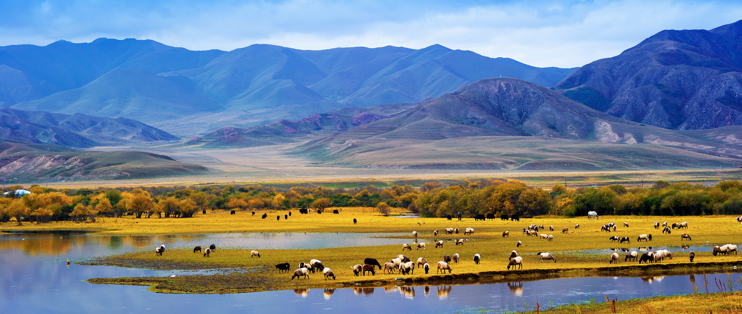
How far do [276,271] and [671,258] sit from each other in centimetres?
2206

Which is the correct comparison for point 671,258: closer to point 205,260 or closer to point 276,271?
point 276,271

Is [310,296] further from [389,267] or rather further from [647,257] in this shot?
[647,257]

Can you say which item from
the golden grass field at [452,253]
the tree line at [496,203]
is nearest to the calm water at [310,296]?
the golden grass field at [452,253]

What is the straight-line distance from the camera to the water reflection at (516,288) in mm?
28828

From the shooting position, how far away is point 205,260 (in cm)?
4003

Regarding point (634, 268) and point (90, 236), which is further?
point (90, 236)

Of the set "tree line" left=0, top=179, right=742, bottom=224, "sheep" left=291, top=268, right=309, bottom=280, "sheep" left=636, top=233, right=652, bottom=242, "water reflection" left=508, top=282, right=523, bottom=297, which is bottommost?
"water reflection" left=508, top=282, right=523, bottom=297

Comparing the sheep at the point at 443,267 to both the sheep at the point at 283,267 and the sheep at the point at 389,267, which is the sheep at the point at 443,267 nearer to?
the sheep at the point at 389,267

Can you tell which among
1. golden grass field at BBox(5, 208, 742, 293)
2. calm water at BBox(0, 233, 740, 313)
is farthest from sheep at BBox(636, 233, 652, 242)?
calm water at BBox(0, 233, 740, 313)

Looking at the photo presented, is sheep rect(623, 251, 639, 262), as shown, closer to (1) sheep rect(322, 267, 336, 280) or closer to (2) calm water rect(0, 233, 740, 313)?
(2) calm water rect(0, 233, 740, 313)

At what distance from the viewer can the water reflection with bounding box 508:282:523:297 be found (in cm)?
2883

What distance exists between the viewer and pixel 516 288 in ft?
98.4

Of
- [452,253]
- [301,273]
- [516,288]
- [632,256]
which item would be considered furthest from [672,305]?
[452,253]

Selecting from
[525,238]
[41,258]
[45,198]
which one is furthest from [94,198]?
[525,238]
